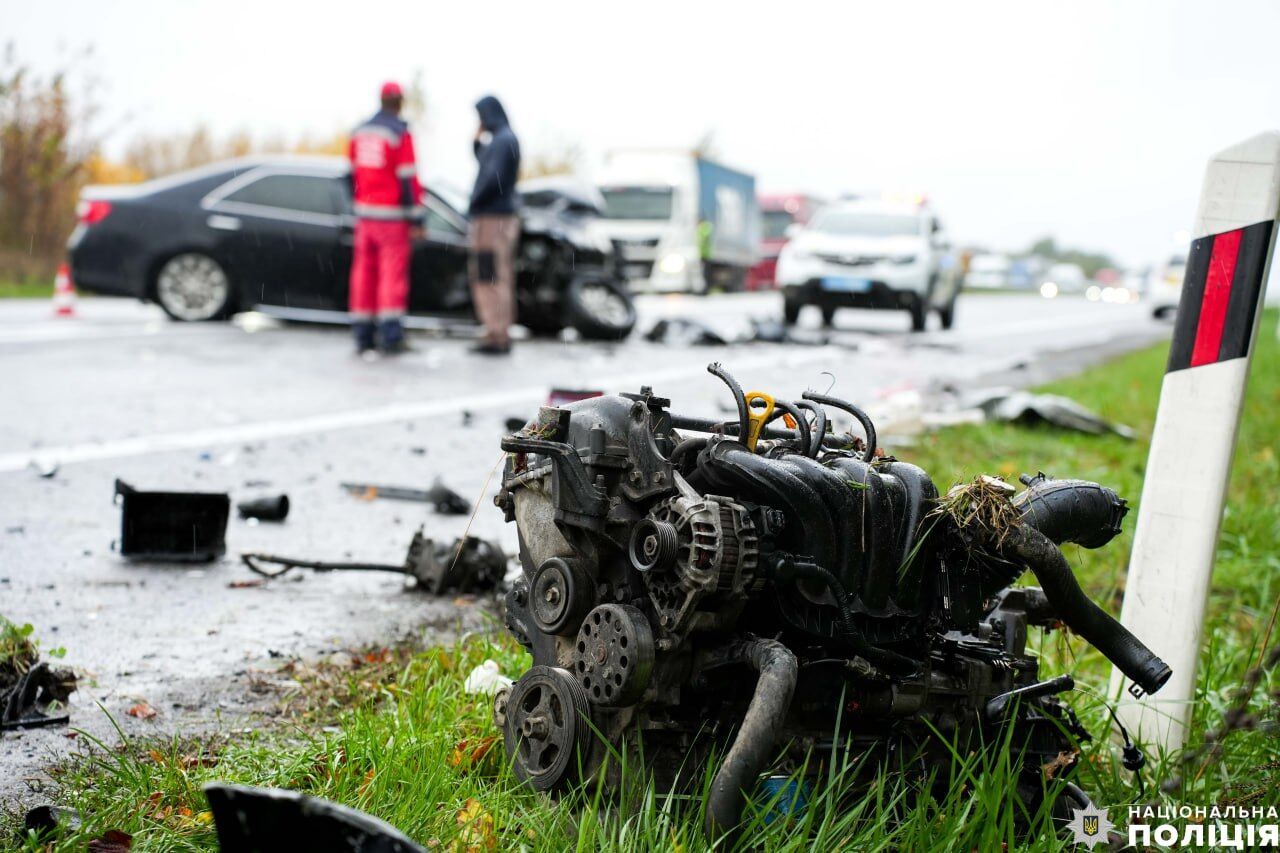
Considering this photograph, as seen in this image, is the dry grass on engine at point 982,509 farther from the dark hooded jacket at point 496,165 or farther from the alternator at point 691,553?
the dark hooded jacket at point 496,165

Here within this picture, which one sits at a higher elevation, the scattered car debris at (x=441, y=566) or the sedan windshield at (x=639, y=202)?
the sedan windshield at (x=639, y=202)

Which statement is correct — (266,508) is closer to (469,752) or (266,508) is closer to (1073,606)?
(469,752)

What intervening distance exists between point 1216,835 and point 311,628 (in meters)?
2.58

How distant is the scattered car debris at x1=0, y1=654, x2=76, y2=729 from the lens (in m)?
3.02

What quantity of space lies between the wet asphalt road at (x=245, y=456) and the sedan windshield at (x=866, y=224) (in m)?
4.96

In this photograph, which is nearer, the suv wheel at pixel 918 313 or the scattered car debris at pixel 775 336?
the scattered car debris at pixel 775 336

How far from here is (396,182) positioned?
1159cm

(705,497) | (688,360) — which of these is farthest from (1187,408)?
(688,360)

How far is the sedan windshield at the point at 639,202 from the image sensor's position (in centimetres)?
2842

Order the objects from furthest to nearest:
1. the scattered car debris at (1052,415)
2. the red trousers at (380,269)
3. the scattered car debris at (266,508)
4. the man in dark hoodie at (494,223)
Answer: the man in dark hoodie at (494,223) → the red trousers at (380,269) → the scattered car debris at (1052,415) → the scattered car debris at (266,508)

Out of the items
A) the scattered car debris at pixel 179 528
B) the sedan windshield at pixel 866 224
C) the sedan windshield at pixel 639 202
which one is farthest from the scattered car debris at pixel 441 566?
the sedan windshield at pixel 639 202

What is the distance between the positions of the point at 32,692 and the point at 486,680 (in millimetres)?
1113

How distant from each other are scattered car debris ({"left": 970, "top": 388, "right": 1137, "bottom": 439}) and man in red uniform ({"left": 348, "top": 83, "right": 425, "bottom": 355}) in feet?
17.6

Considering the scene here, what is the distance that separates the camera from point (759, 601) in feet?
8.11
